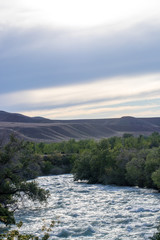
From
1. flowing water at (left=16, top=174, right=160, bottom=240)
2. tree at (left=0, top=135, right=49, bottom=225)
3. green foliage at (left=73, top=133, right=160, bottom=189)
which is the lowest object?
flowing water at (left=16, top=174, right=160, bottom=240)

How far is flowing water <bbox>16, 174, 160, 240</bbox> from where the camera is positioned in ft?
86.7

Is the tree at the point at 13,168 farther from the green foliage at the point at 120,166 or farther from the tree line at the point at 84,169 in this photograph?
the green foliage at the point at 120,166

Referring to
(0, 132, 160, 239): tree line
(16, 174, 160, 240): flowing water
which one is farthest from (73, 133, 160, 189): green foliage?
(16, 174, 160, 240): flowing water

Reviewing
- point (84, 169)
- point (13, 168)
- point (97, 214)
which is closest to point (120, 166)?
point (84, 169)

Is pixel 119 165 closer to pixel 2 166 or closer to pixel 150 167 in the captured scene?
pixel 150 167

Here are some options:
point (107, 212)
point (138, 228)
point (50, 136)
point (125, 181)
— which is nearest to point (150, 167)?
point (125, 181)

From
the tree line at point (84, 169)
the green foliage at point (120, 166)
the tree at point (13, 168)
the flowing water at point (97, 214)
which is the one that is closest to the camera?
the flowing water at point (97, 214)

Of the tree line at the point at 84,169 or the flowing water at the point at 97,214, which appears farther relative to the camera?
the tree line at the point at 84,169

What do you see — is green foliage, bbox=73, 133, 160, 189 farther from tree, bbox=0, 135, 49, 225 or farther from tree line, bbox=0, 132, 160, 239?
tree, bbox=0, 135, 49, 225

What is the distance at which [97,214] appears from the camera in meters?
32.8

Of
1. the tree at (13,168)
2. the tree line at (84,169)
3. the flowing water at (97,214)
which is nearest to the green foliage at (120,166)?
the tree line at (84,169)

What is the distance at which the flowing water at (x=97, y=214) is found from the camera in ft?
86.7

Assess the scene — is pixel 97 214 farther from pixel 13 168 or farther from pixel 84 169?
pixel 84 169

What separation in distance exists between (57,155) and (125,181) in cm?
3557
